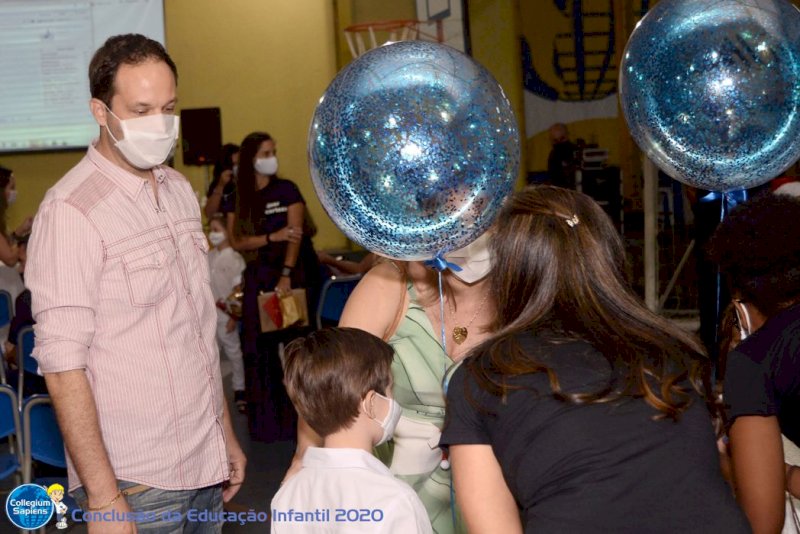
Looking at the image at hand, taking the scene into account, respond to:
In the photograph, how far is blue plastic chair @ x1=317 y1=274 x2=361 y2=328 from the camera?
4.70 metres

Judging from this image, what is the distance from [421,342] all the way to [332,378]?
241 millimetres

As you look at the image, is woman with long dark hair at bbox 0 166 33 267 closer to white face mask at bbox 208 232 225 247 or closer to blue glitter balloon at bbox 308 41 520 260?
white face mask at bbox 208 232 225 247

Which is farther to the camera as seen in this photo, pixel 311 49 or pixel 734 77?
pixel 311 49

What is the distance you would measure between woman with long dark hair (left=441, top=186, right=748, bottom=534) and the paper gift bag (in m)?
3.56

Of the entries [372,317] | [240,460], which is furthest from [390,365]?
[240,460]

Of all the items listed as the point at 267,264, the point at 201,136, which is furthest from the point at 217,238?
the point at 201,136

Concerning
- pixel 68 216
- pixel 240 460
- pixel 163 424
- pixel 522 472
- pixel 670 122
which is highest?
pixel 670 122

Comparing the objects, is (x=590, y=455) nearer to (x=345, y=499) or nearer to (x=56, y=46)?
(x=345, y=499)

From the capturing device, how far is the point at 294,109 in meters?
8.37

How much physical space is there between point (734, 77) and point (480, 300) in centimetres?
67

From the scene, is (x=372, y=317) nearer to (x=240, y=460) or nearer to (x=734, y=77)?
(x=240, y=460)

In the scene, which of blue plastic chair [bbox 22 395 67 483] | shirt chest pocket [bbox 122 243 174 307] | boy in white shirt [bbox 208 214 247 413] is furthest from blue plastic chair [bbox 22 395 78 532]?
boy in white shirt [bbox 208 214 247 413]

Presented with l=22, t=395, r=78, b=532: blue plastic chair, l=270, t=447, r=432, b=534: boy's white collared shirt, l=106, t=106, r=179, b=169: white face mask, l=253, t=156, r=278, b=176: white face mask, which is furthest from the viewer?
l=253, t=156, r=278, b=176: white face mask

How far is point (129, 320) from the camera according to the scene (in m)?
1.87
